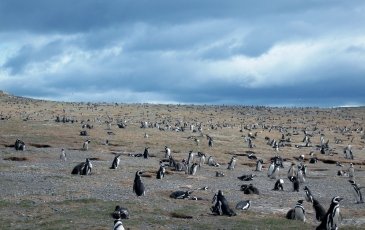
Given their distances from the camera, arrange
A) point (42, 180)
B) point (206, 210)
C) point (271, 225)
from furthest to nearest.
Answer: point (42, 180), point (206, 210), point (271, 225)

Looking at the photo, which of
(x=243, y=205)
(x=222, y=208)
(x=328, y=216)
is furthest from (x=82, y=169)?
(x=328, y=216)

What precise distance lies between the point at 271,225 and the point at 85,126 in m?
54.6

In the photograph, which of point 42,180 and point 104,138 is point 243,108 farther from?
point 42,180

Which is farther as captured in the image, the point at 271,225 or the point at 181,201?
the point at 181,201

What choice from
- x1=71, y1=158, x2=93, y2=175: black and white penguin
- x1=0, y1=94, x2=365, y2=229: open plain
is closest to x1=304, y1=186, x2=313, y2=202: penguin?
x1=0, y1=94, x2=365, y2=229: open plain

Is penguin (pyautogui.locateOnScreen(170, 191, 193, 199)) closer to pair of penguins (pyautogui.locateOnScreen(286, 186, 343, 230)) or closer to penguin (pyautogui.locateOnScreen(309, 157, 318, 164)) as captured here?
pair of penguins (pyautogui.locateOnScreen(286, 186, 343, 230))

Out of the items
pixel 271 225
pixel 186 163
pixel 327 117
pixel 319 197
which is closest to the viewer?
pixel 271 225

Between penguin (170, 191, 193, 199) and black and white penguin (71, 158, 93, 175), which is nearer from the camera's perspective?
penguin (170, 191, 193, 199)

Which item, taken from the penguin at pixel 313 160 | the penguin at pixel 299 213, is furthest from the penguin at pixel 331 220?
the penguin at pixel 313 160

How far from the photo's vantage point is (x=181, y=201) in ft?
84.0

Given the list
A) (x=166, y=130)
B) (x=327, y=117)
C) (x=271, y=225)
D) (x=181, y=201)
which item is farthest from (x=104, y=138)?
(x=327, y=117)

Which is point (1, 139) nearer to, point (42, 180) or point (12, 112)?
point (42, 180)

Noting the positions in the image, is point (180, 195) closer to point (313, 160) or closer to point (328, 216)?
point (328, 216)

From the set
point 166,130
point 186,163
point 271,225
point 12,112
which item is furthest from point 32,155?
point 12,112
